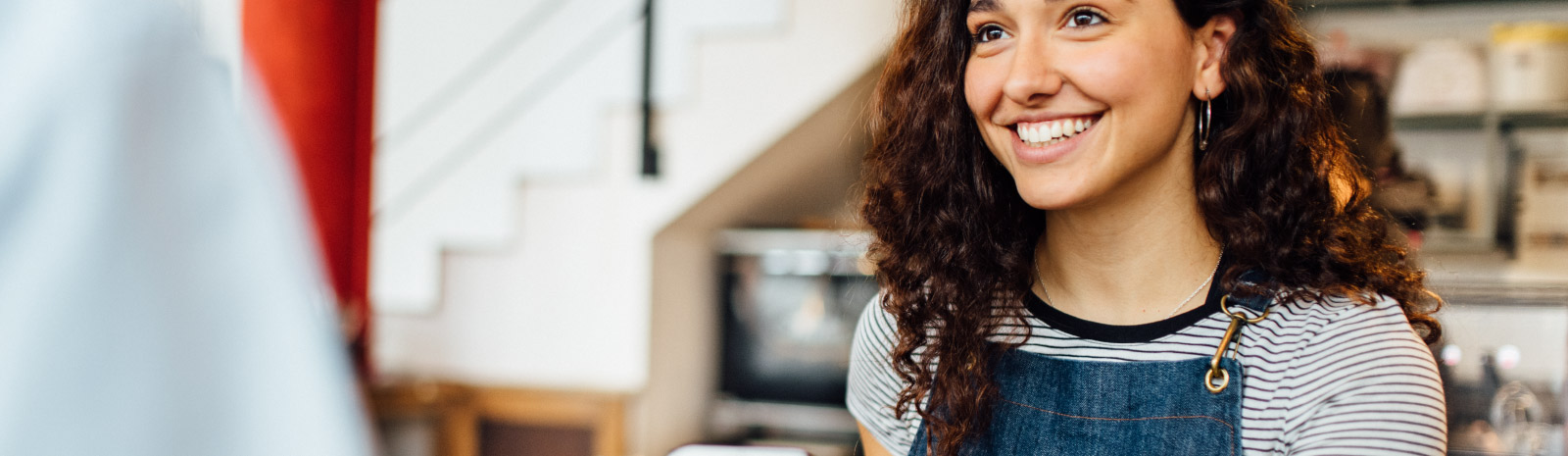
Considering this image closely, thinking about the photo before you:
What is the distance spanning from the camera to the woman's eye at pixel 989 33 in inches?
42.3

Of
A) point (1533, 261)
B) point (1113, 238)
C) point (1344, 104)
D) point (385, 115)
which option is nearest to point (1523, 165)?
point (1533, 261)

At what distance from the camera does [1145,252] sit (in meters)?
1.05

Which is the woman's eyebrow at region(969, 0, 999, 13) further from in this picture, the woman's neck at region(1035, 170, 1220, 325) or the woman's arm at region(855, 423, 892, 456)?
the woman's arm at region(855, 423, 892, 456)

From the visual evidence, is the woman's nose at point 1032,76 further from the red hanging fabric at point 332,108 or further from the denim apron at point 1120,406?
the red hanging fabric at point 332,108

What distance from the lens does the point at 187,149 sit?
32 cm

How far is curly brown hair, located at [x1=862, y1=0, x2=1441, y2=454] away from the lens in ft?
3.34

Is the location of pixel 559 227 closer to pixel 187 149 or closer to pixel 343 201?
pixel 343 201

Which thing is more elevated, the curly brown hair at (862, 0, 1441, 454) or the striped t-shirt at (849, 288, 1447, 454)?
the curly brown hair at (862, 0, 1441, 454)

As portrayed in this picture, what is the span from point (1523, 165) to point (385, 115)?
11.5ft

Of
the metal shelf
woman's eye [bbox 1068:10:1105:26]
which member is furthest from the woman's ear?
the metal shelf

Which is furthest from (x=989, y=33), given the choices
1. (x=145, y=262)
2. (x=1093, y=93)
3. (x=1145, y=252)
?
(x=145, y=262)

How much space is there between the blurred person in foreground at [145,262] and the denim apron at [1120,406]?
31.8 inches

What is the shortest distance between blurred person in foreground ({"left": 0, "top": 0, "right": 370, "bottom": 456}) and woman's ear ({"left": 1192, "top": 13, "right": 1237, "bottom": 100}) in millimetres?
898

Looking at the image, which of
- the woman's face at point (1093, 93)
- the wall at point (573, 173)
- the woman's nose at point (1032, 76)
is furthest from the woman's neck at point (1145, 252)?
the wall at point (573, 173)
